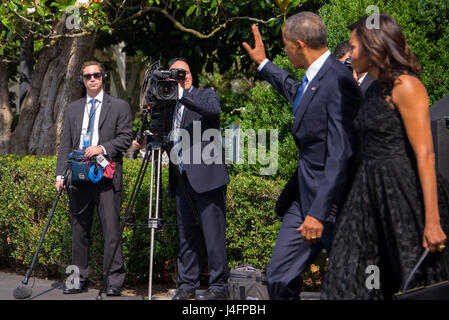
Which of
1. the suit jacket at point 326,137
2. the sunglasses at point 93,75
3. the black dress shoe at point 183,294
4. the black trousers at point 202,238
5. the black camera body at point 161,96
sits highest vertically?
the sunglasses at point 93,75

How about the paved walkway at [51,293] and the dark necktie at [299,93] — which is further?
the paved walkway at [51,293]

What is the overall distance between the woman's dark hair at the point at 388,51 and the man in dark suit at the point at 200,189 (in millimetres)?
2145

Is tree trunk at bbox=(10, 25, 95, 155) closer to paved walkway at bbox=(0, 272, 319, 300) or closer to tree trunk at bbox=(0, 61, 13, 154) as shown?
tree trunk at bbox=(0, 61, 13, 154)

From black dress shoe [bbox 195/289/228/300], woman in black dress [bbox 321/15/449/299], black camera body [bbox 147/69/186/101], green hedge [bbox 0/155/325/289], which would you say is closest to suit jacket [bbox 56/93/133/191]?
green hedge [bbox 0/155/325/289]

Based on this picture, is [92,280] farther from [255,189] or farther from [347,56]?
[347,56]

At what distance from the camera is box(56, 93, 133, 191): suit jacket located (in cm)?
630

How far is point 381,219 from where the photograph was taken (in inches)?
136

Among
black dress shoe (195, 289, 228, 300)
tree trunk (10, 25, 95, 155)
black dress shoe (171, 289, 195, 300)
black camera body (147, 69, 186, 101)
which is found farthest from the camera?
tree trunk (10, 25, 95, 155)

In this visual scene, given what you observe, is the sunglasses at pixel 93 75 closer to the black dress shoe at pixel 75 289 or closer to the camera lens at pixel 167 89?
the camera lens at pixel 167 89

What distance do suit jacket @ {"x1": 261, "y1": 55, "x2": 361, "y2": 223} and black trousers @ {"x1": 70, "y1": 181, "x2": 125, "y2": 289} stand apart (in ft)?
9.12

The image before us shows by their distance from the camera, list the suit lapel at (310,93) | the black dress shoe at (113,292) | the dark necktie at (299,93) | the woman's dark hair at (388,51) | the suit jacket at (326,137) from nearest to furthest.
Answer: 1. the woman's dark hair at (388,51)
2. the suit jacket at (326,137)
3. the suit lapel at (310,93)
4. the dark necktie at (299,93)
5. the black dress shoe at (113,292)

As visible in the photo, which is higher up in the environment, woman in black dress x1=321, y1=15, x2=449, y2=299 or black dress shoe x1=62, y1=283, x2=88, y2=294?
woman in black dress x1=321, y1=15, x2=449, y2=299

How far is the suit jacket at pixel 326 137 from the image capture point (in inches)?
A: 140

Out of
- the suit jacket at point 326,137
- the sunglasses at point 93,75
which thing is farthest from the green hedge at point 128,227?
the suit jacket at point 326,137
